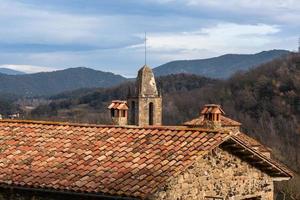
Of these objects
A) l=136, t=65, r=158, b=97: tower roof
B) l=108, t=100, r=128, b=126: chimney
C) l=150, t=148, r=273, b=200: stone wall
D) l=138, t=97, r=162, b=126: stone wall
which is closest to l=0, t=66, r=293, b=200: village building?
l=150, t=148, r=273, b=200: stone wall

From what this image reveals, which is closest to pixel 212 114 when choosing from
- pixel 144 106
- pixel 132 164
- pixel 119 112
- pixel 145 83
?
pixel 119 112

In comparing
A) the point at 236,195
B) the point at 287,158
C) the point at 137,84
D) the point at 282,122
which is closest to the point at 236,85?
the point at 282,122

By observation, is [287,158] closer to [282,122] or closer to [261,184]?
[282,122]

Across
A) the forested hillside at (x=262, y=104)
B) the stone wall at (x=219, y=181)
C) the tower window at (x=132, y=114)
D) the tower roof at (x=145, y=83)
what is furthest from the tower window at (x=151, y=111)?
the forested hillside at (x=262, y=104)

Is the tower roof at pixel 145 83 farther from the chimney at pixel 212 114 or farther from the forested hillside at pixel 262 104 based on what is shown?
the forested hillside at pixel 262 104

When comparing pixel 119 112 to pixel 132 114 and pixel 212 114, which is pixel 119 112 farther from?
pixel 212 114

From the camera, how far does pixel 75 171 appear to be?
1183 centimetres

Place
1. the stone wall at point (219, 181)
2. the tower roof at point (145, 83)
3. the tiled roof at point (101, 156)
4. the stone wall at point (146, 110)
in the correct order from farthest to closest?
the tower roof at point (145, 83)
the stone wall at point (146, 110)
the stone wall at point (219, 181)
the tiled roof at point (101, 156)

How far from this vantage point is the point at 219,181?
40.4 feet

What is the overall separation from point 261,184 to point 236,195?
103cm

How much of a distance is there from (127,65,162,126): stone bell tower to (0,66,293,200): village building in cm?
304

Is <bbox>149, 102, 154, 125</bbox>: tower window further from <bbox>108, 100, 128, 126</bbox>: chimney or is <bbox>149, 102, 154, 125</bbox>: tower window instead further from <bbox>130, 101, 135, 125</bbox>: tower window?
<bbox>108, 100, 128, 126</bbox>: chimney

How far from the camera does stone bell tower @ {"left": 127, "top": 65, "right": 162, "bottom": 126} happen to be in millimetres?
17172

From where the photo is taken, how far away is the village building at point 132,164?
436 inches
